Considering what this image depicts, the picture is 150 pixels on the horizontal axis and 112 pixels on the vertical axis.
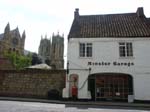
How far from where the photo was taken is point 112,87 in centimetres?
2134

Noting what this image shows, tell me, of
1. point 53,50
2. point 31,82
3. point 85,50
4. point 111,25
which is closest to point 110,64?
point 85,50

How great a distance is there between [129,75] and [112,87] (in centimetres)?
234

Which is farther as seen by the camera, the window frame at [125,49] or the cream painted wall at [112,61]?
the window frame at [125,49]

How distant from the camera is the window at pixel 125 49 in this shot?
70.8 ft

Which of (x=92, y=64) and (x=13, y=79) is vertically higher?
(x=92, y=64)

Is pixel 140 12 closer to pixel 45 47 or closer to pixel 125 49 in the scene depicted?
pixel 125 49

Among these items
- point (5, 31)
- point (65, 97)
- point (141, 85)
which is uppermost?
point (5, 31)

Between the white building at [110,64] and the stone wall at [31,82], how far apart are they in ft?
5.58

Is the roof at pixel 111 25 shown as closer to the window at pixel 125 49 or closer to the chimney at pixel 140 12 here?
the chimney at pixel 140 12

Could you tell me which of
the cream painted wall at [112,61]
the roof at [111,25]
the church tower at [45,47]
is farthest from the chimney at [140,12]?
the church tower at [45,47]

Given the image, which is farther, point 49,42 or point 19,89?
point 49,42

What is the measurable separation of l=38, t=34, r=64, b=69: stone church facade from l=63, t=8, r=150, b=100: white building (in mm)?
62593

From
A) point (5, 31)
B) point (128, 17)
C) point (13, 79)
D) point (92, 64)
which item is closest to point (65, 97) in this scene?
point (92, 64)

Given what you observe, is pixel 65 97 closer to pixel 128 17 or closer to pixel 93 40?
pixel 93 40
